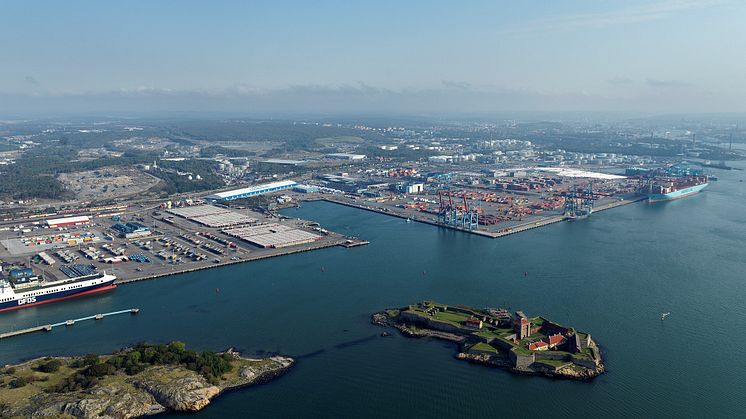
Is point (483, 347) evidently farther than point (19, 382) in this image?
Yes

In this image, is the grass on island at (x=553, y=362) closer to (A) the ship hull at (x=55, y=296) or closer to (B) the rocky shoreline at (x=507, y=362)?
(B) the rocky shoreline at (x=507, y=362)

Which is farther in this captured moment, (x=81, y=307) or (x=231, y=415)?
(x=81, y=307)

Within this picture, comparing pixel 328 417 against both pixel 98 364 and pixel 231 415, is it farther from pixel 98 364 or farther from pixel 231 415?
pixel 98 364

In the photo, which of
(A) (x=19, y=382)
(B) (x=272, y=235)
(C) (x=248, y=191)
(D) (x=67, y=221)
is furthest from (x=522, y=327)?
(C) (x=248, y=191)

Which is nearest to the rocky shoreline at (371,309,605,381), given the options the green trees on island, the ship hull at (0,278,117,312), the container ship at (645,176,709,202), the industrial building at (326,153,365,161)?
the green trees on island

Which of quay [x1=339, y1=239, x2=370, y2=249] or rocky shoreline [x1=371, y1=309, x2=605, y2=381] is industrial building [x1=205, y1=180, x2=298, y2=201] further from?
rocky shoreline [x1=371, y1=309, x2=605, y2=381]

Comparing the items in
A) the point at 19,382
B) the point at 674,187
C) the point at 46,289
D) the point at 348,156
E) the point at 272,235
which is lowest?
the point at 272,235

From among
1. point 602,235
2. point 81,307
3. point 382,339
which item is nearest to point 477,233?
point 602,235

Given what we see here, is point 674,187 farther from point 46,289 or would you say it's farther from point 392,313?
point 46,289
